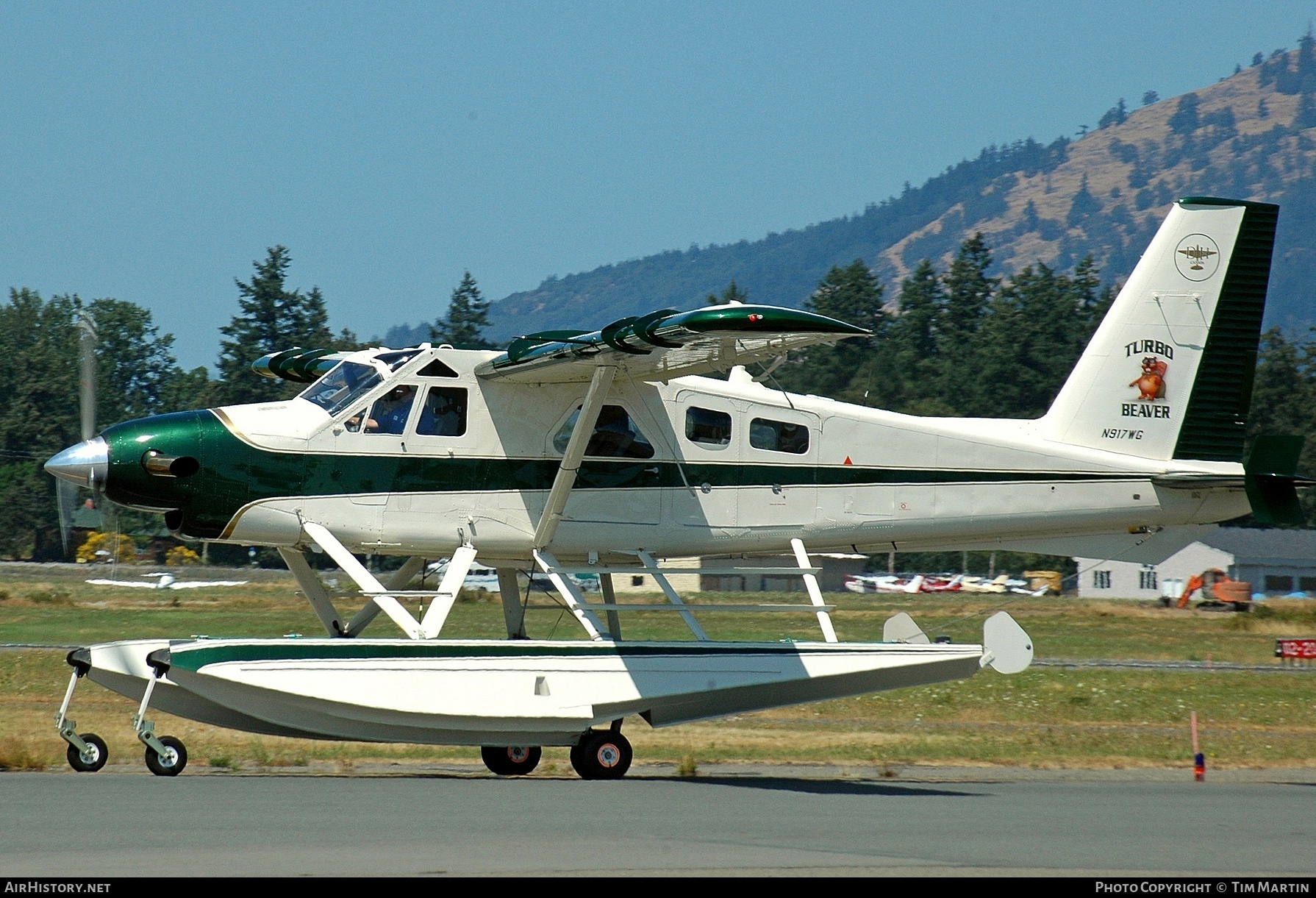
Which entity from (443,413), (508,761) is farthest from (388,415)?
(508,761)

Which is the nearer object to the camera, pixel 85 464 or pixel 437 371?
pixel 85 464

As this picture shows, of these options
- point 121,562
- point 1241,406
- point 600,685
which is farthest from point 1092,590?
point 600,685

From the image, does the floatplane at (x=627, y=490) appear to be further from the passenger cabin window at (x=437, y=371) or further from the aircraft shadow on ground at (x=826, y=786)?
the aircraft shadow on ground at (x=826, y=786)

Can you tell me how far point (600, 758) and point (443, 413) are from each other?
3.35 metres

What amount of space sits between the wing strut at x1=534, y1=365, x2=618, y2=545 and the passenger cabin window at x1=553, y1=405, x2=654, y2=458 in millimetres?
147

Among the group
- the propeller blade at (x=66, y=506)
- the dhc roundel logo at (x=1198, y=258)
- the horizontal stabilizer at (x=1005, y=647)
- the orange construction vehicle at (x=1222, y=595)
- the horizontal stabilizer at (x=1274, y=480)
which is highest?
the dhc roundel logo at (x=1198, y=258)

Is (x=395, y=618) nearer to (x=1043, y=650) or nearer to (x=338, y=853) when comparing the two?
(x=338, y=853)

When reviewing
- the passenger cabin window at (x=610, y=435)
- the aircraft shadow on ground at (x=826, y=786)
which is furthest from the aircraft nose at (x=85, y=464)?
the aircraft shadow on ground at (x=826, y=786)

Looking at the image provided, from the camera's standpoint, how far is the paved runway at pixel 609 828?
7.19 meters

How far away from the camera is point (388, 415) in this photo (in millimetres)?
12945

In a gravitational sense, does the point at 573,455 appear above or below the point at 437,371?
below

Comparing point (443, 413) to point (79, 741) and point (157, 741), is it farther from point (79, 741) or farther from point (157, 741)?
point (79, 741)

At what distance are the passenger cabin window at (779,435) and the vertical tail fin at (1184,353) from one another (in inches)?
104

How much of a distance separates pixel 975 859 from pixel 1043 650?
24071mm
